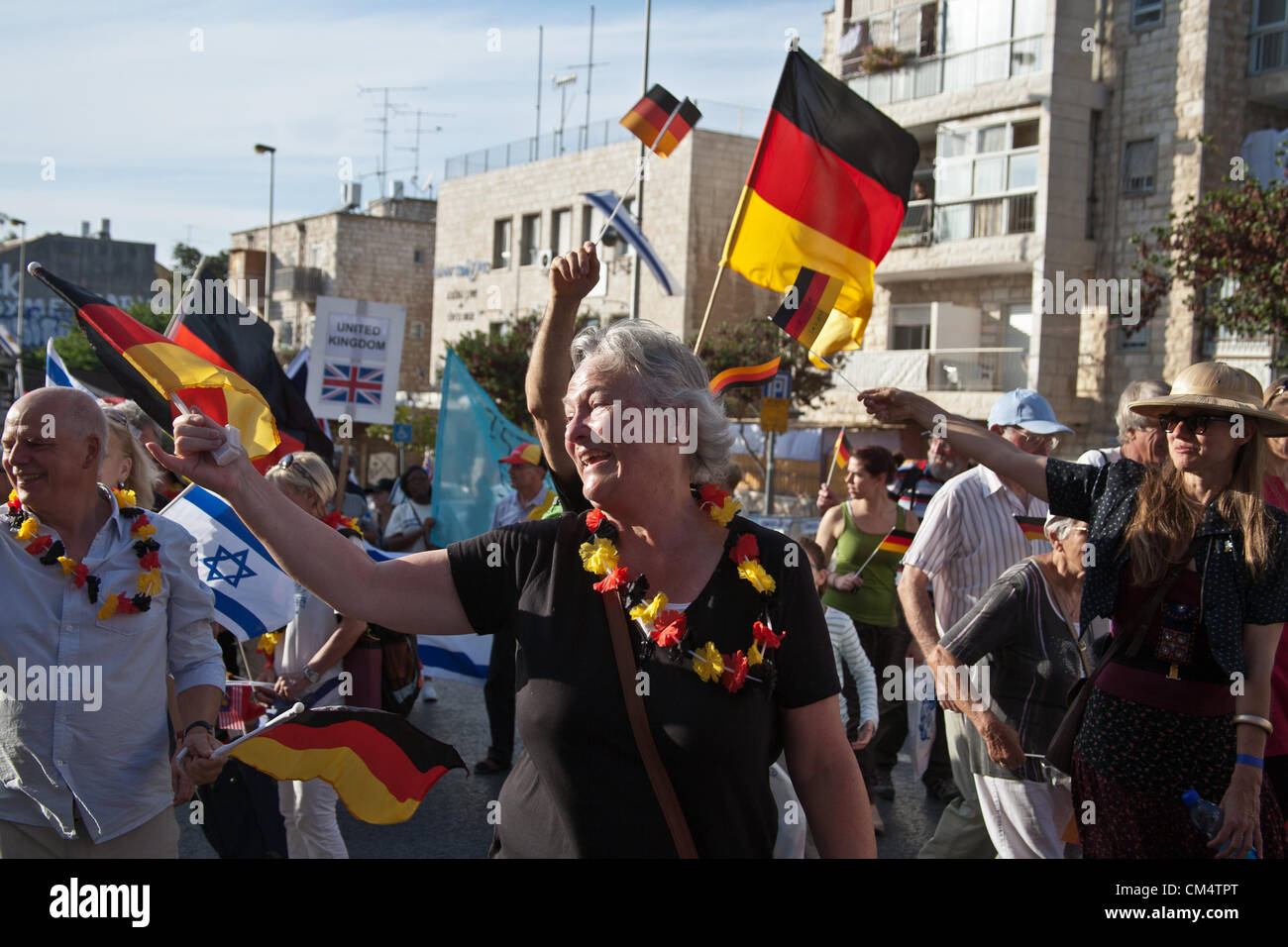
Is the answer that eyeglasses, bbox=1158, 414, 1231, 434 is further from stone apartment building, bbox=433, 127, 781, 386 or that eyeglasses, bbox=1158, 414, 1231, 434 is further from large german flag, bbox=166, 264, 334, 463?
stone apartment building, bbox=433, 127, 781, 386

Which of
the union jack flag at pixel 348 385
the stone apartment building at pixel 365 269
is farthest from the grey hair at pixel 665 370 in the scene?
the stone apartment building at pixel 365 269

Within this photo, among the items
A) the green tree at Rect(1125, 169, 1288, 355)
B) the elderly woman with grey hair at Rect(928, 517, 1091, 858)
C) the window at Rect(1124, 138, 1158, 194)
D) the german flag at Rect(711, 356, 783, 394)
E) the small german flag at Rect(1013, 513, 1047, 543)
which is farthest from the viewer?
the window at Rect(1124, 138, 1158, 194)

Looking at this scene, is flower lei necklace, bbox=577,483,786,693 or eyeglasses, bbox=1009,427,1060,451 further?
eyeglasses, bbox=1009,427,1060,451

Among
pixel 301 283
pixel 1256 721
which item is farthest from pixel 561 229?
pixel 1256 721

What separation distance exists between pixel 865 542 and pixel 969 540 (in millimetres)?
1995

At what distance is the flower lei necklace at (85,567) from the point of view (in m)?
3.50

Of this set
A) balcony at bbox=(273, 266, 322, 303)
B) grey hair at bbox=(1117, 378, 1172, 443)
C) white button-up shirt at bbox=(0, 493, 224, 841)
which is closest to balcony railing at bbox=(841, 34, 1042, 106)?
grey hair at bbox=(1117, 378, 1172, 443)

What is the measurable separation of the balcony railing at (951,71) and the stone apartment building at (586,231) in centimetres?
552

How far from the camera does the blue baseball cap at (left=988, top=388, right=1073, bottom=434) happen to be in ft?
19.9

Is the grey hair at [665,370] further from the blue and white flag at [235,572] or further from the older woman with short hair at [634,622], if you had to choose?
the blue and white flag at [235,572]


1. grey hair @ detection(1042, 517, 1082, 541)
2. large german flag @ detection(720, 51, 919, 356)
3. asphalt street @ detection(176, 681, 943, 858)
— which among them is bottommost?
asphalt street @ detection(176, 681, 943, 858)

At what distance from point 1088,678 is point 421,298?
5514 cm

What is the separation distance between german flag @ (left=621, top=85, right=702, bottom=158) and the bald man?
794cm
